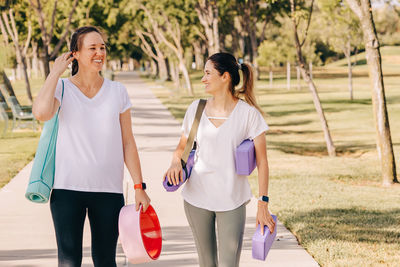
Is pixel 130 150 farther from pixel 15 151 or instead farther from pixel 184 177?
pixel 15 151

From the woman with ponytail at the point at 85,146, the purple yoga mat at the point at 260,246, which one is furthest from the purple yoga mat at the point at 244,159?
the woman with ponytail at the point at 85,146

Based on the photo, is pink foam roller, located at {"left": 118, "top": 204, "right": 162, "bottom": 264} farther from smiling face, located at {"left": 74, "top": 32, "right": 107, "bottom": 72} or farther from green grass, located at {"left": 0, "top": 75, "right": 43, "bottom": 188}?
green grass, located at {"left": 0, "top": 75, "right": 43, "bottom": 188}

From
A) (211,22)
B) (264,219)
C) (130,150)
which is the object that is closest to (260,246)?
(264,219)

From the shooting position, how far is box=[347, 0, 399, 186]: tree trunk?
369 inches

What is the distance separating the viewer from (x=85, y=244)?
5.99 meters

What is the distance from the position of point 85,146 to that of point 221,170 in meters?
0.75

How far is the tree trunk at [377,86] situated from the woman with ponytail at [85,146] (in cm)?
669

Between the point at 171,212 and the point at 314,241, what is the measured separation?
189 cm

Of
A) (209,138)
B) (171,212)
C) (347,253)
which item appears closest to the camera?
(209,138)

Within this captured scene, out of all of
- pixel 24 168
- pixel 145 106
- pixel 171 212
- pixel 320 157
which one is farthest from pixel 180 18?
pixel 171 212

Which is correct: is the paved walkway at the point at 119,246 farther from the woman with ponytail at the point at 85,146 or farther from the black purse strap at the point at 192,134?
the woman with ponytail at the point at 85,146

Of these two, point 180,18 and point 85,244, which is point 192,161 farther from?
point 180,18

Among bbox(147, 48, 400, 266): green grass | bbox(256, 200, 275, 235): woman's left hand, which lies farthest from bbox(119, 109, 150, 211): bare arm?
bbox(147, 48, 400, 266): green grass

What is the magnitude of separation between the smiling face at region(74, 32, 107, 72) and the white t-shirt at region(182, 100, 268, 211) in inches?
27.1
